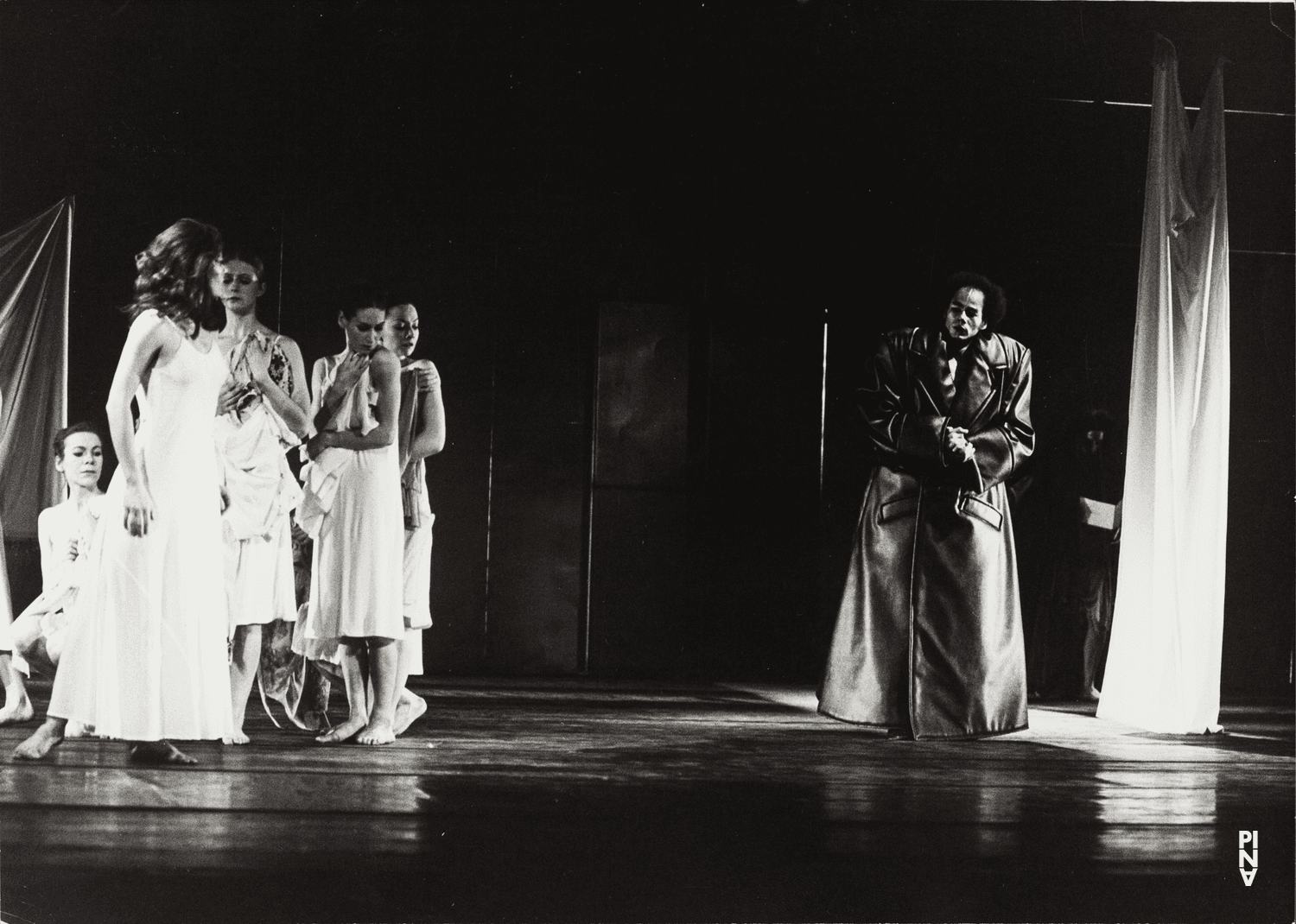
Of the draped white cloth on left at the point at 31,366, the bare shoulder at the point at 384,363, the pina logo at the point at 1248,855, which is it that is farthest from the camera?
the bare shoulder at the point at 384,363

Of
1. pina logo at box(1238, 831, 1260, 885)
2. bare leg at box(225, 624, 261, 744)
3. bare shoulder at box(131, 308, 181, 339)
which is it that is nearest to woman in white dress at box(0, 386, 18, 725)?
bare leg at box(225, 624, 261, 744)

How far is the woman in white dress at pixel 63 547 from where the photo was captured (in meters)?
3.33

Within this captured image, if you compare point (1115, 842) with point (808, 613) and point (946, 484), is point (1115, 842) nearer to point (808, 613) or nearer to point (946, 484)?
point (946, 484)

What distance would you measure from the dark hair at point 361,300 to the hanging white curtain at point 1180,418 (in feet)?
7.77

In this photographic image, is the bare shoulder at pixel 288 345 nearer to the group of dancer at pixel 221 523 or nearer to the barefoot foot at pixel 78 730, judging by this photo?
the group of dancer at pixel 221 523

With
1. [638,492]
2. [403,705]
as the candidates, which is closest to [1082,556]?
[638,492]

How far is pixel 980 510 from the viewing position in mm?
3938

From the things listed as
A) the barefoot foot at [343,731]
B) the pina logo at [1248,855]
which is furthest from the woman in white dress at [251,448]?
the pina logo at [1248,855]

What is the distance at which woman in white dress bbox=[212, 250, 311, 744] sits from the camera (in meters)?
3.48

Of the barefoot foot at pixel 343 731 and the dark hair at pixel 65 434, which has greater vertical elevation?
the dark hair at pixel 65 434

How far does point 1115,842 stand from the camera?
9.61 feet

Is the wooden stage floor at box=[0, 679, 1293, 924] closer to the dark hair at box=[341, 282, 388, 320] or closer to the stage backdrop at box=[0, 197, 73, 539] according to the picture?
the stage backdrop at box=[0, 197, 73, 539]

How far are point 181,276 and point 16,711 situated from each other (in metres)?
1.30

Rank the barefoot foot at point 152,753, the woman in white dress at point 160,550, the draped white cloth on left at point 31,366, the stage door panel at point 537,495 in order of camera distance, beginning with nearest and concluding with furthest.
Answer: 1. the woman in white dress at point 160,550
2. the barefoot foot at point 152,753
3. the draped white cloth on left at point 31,366
4. the stage door panel at point 537,495
